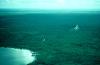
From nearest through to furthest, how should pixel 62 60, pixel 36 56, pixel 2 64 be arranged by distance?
pixel 2 64 < pixel 62 60 < pixel 36 56

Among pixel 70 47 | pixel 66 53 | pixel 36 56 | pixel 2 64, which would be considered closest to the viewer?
pixel 2 64

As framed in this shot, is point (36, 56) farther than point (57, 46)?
No

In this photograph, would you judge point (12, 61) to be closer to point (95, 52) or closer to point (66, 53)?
point (66, 53)

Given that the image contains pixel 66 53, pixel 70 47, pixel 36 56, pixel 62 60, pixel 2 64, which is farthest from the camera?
pixel 70 47

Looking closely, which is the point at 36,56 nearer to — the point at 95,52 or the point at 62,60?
the point at 62,60

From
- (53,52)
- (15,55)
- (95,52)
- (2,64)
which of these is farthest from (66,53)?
(2,64)

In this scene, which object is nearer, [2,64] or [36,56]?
[2,64]

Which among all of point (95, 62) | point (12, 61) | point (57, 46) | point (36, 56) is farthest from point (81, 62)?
point (57, 46)

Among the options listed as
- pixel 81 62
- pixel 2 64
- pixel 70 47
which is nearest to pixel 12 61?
pixel 2 64

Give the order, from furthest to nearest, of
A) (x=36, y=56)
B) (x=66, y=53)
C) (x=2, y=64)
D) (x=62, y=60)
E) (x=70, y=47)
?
1. (x=70, y=47)
2. (x=66, y=53)
3. (x=36, y=56)
4. (x=62, y=60)
5. (x=2, y=64)
